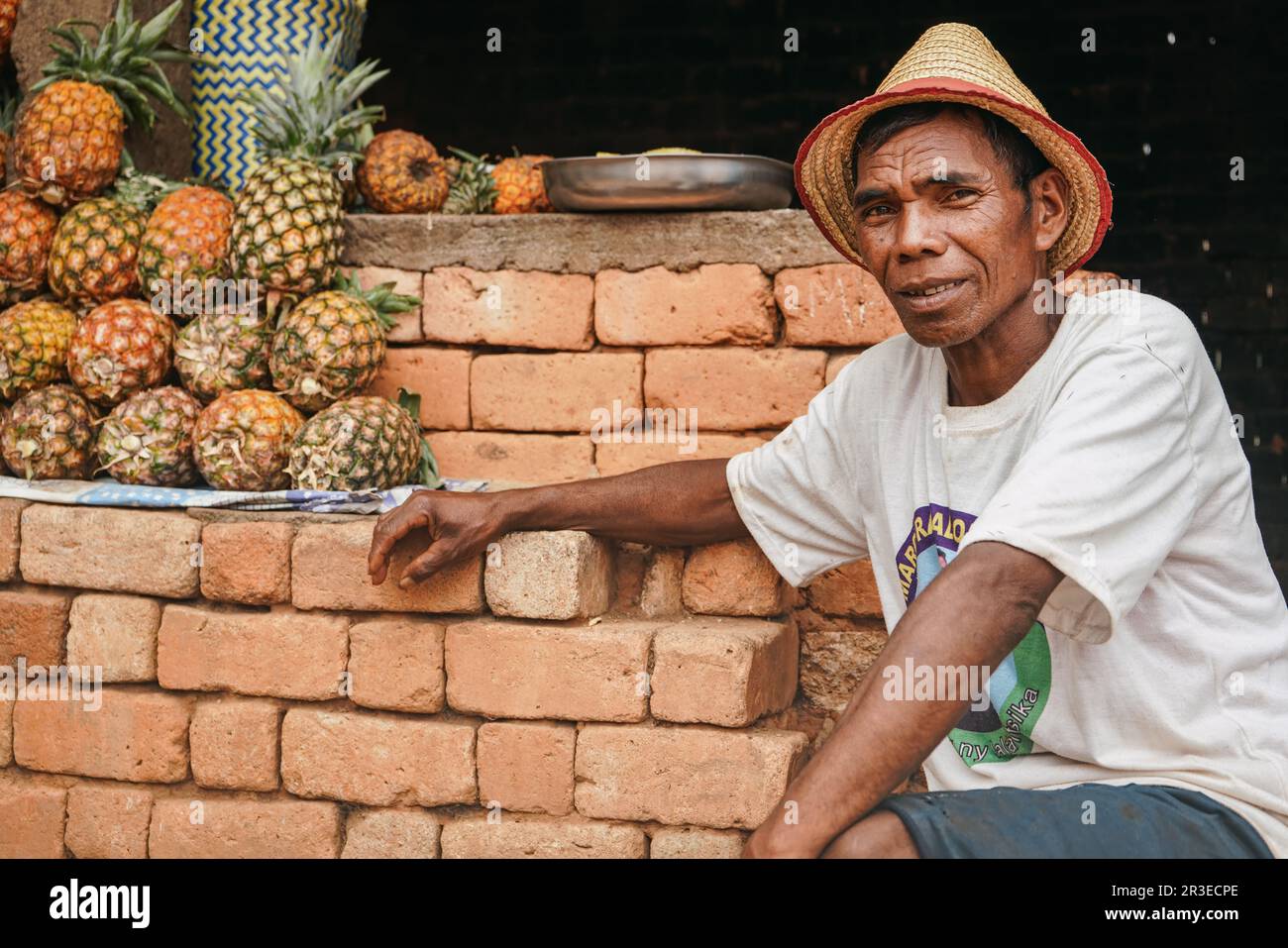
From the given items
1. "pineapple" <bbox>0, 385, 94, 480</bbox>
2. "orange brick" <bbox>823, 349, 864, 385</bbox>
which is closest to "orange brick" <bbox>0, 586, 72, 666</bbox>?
"pineapple" <bbox>0, 385, 94, 480</bbox>

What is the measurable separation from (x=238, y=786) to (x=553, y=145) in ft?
15.2

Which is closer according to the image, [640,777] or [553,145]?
[640,777]

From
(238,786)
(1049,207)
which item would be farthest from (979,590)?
(238,786)

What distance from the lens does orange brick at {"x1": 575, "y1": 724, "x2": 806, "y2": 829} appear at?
2986 millimetres

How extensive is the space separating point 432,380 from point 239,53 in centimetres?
134

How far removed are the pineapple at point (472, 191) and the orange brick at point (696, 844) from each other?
2243 millimetres

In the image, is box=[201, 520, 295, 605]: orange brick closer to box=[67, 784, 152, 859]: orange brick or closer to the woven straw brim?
box=[67, 784, 152, 859]: orange brick

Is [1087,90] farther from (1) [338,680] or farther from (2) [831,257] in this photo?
(1) [338,680]

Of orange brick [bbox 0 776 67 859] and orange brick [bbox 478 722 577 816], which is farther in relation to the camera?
orange brick [bbox 0 776 67 859]

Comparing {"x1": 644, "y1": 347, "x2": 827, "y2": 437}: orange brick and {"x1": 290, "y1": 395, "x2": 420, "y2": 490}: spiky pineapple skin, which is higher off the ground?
{"x1": 644, "y1": 347, "x2": 827, "y2": 437}: orange brick

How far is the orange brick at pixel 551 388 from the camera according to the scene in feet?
12.7

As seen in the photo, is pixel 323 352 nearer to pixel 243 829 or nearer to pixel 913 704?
pixel 243 829

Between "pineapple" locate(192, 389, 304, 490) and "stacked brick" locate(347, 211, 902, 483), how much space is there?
24.1 inches
